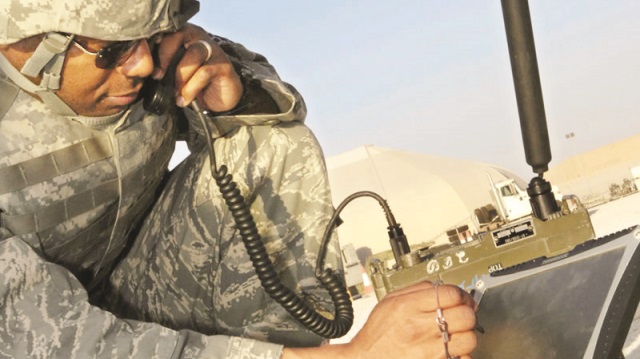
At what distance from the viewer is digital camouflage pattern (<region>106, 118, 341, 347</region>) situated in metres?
2.84

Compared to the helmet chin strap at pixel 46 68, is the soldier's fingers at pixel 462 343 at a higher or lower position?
Answer: lower

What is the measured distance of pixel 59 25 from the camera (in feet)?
6.77

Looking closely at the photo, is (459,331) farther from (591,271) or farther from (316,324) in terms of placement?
(316,324)

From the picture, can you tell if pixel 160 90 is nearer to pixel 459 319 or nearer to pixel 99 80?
pixel 99 80

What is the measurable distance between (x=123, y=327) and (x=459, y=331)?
863 mm

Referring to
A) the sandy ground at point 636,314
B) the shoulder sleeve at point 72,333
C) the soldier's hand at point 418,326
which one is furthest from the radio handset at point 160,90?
the sandy ground at point 636,314

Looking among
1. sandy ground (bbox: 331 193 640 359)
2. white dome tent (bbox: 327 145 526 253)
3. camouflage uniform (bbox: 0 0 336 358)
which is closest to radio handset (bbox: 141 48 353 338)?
camouflage uniform (bbox: 0 0 336 358)

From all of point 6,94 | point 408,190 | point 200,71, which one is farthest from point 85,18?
point 408,190

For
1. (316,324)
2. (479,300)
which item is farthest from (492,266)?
(479,300)

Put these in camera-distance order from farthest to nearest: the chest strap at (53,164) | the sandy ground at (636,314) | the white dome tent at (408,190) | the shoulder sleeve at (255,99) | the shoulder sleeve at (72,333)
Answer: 1. the white dome tent at (408,190)
2. the sandy ground at (636,314)
3. the shoulder sleeve at (255,99)
4. the chest strap at (53,164)
5. the shoulder sleeve at (72,333)

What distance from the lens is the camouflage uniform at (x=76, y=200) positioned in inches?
79.9

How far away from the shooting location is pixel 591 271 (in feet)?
5.73

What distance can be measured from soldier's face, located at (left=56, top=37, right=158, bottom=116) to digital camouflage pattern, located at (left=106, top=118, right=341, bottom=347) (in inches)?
23.7

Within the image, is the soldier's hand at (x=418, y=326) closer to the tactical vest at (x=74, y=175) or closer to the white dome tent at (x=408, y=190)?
the tactical vest at (x=74, y=175)
